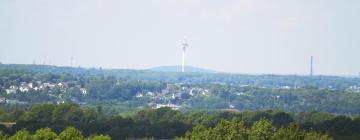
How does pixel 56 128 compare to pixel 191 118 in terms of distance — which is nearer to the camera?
pixel 56 128

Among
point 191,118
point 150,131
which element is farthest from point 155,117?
point 150,131

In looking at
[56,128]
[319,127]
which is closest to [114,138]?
[56,128]

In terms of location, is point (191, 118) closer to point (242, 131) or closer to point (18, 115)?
point (18, 115)

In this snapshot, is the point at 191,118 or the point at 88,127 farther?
the point at 191,118

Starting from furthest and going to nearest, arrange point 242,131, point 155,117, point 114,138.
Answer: point 155,117, point 114,138, point 242,131

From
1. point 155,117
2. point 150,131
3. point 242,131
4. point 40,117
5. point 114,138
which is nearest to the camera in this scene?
point 242,131

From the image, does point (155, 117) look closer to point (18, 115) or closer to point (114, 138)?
point (18, 115)

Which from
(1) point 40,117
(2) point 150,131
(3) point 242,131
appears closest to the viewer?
(3) point 242,131

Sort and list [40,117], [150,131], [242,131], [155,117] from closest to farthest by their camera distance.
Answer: [242,131] → [150,131] → [40,117] → [155,117]
